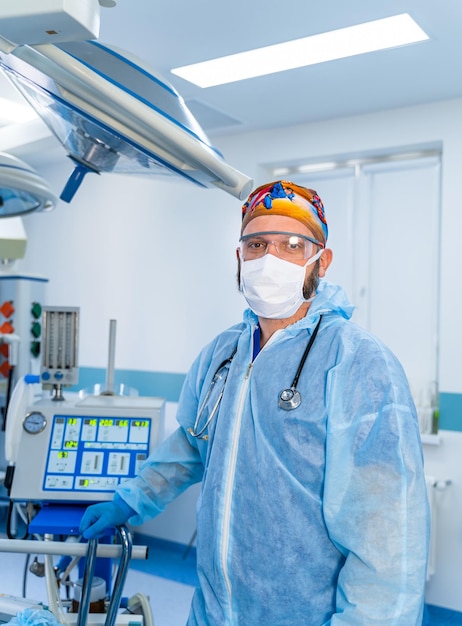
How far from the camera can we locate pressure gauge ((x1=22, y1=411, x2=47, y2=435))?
6.32 ft

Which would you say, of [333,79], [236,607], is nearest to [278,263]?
[236,607]

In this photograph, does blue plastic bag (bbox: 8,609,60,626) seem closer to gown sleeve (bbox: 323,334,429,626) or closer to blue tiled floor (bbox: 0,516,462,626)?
gown sleeve (bbox: 323,334,429,626)

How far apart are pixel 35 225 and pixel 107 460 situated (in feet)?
10.2

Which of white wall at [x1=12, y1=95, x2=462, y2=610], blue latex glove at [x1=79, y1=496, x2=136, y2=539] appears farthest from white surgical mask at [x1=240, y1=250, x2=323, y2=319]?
white wall at [x1=12, y1=95, x2=462, y2=610]

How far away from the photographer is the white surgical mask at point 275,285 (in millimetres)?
1386

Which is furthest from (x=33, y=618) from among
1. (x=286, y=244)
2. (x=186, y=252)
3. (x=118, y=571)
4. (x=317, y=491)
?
(x=186, y=252)

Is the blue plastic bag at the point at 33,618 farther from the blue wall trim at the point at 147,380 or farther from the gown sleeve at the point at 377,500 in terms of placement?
the blue wall trim at the point at 147,380

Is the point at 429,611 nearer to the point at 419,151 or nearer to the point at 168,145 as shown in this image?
the point at 419,151

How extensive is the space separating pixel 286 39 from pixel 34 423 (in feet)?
5.24

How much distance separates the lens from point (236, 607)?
128 centimetres

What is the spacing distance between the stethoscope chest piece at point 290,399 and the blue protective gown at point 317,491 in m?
0.01

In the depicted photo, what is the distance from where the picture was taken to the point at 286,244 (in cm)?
140

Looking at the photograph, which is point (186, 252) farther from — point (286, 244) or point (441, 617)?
point (286, 244)

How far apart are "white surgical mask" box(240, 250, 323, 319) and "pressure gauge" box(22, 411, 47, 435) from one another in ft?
2.78
